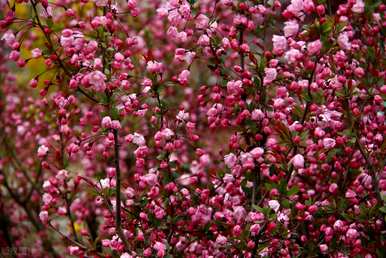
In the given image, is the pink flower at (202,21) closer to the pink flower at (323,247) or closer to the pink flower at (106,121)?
the pink flower at (106,121)

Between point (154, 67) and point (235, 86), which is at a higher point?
point (154, 67)

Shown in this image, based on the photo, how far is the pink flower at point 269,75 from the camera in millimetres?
2922

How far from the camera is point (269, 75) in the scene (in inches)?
116

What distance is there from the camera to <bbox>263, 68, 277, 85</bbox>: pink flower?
2.92m

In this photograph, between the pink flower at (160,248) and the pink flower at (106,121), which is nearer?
the pink flower at (106,121)

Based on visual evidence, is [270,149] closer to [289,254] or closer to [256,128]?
[256,128]

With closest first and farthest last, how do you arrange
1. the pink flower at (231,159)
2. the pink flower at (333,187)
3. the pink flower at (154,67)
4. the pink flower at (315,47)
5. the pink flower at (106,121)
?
the pink flower at (315,47)
the pink flower at (106,121)
the pink flower at (154,67)
the pink flower at (231,159)
the pink flower at (333,187)

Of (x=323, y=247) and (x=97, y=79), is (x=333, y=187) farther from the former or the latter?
(x=97, y=79)

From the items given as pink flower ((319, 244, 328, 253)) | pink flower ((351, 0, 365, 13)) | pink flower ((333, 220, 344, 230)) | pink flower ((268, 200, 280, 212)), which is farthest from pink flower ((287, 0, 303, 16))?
pink flower ((319, 244, 328, 253))

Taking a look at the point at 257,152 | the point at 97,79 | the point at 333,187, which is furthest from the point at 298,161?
the point at 97,79

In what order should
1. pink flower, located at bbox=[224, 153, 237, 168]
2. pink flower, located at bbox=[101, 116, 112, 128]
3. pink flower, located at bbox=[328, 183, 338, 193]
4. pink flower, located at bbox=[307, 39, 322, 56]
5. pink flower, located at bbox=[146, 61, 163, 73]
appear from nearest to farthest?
pink flower, located at bbox=[307, 39, 322, 56] < pink flower, located at bbox=[101, 116, 112, 128] < pink flower, located at bbox=[146, 61, 163, 73] < pink flower, located at bbox=[224, 153, 237, 168] < pink flower, located at bbox=[328, 183, 338, 193]

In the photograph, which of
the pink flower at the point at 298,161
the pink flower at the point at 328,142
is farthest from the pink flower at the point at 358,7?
the pink flower at the point at 298,161

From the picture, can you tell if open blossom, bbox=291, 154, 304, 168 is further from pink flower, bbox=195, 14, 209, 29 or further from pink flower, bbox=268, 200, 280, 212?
pink flower, bbox=195, 14, 209, 29

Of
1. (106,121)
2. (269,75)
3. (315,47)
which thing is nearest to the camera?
(315,47)
